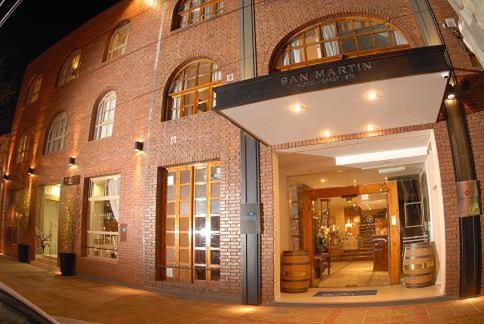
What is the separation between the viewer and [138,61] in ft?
36.6

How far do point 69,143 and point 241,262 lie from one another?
8856 millimetres

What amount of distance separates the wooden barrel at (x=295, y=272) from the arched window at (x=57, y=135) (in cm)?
1049

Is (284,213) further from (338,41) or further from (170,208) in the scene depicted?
(338,41)

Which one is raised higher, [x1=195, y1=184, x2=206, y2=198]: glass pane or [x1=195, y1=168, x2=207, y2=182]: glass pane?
[x1=195, y1=168, x2=207, y2=182]: glass pane

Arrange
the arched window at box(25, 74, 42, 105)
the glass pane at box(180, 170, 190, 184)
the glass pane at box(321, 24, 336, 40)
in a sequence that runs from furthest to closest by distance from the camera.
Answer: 1. the arched window at box(25, 74, 42, 105)
2. the glass pane at box(180, 170, 190, 184)
3. the glass pane at box(321, 24, 336, 40)

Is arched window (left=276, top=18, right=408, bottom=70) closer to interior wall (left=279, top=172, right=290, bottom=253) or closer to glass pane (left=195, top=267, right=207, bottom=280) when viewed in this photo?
interior wall (left=279, top=172, right=290, bottom=253)

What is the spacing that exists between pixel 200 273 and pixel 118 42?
360 inches

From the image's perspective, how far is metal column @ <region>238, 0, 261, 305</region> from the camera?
760 centimetres

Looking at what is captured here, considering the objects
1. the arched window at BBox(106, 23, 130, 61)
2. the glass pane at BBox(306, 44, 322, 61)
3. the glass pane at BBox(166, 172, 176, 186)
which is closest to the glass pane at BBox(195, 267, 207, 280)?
the glass pane at BBox(166, 172, 176, 186)

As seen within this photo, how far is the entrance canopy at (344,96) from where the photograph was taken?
17.1ft

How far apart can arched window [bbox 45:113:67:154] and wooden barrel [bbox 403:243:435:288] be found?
13.0 meters

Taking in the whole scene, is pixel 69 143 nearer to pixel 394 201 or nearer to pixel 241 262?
pixel 241 262

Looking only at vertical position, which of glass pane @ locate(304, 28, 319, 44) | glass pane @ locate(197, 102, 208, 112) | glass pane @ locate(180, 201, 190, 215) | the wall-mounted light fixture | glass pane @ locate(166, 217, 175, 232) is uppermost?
glass pane @ locate(304, 28, 319, 44)

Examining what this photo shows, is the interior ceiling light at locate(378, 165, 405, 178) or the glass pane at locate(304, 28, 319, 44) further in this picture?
the interior ceiling light at locate(378, 165, 405, 178)
